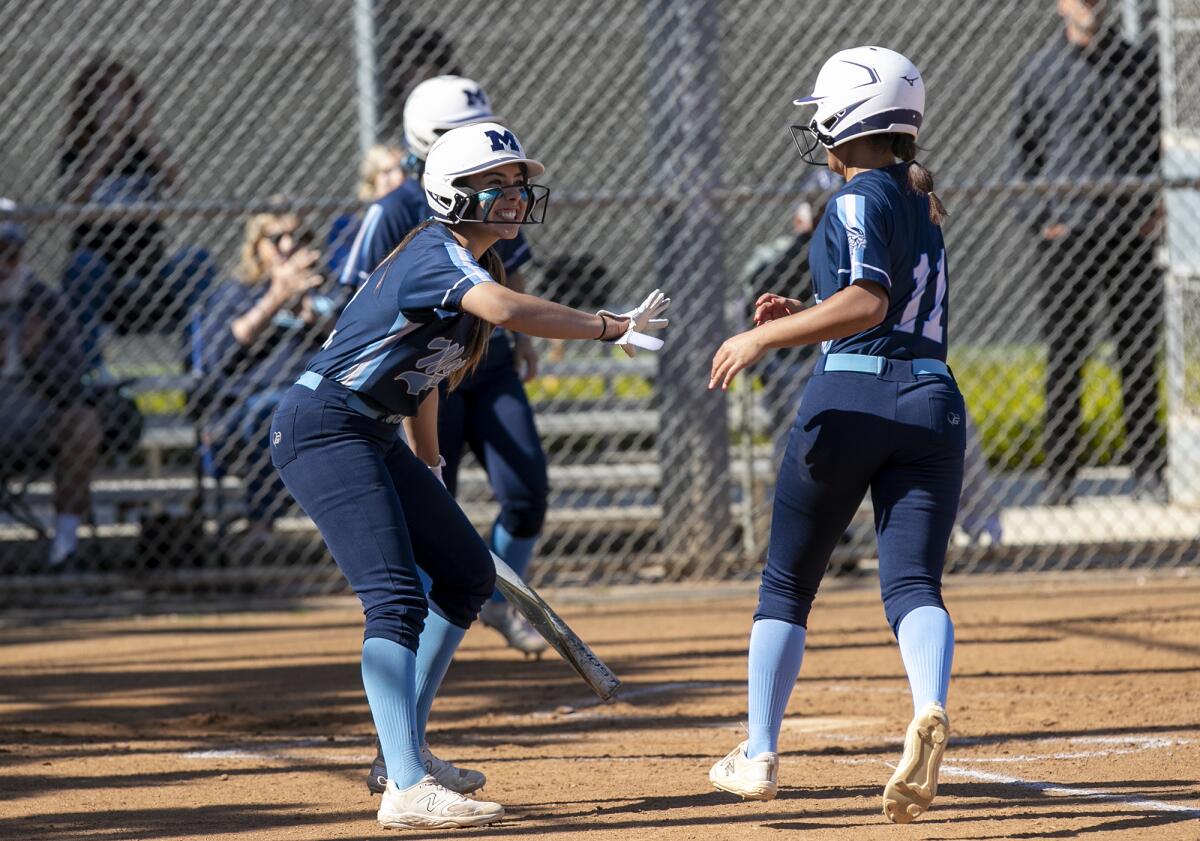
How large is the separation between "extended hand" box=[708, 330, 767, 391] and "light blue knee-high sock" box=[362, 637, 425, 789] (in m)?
1.05

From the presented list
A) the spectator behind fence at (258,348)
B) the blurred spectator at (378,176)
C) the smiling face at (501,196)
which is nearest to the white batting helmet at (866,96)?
the smiling face at (501,196)

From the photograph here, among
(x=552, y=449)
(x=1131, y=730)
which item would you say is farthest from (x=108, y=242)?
(x=1131, y=730)

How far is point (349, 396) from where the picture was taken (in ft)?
12.7

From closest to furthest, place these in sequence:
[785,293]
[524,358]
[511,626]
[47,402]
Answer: [524,358] < [511,626] < [47,402] < [785,293]

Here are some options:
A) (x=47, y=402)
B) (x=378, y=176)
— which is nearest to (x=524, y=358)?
(x=378, y=176)

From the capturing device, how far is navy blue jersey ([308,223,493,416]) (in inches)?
147

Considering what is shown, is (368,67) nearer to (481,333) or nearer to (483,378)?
(483,378)

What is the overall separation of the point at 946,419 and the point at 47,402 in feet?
18.5

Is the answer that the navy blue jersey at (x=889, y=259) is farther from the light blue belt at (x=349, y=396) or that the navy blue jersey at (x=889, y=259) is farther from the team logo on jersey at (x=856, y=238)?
the light blue belt at (x=349, y=396)

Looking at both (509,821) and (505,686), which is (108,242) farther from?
(509,821)

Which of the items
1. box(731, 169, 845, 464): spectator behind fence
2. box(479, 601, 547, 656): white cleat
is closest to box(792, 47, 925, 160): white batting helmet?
box(479, 601, 547, 656): white cleat

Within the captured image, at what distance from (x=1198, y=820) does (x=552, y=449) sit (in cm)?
629

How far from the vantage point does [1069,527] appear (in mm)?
8836

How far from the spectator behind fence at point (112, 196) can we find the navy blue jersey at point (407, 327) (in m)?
4.49
